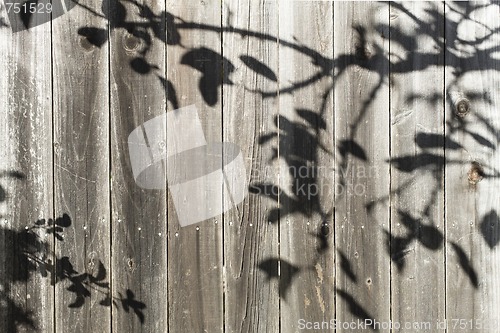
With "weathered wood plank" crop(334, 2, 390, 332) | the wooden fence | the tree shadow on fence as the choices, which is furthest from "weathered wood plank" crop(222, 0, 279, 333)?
the tree shadow on fence

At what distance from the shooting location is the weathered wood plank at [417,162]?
7.16 feet

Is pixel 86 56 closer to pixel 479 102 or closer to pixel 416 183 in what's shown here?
pixel 416 183

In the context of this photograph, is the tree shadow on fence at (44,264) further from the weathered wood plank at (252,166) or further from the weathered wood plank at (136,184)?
the weathered wood plank at (252,166)

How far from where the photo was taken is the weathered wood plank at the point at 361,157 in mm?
2178

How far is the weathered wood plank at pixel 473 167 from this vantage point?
2.18m

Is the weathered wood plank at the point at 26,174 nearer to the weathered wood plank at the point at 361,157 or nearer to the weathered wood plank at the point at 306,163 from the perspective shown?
the weathered wood plank at the point at 306,163

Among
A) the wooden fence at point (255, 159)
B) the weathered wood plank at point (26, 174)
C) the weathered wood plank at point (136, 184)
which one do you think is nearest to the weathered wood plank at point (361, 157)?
the wooden fence at point (255, 159)

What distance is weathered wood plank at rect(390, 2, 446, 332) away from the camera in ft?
7.16

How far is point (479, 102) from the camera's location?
219cm

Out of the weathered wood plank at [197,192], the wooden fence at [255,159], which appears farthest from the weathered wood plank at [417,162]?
the weathered wood plank at [197,192]

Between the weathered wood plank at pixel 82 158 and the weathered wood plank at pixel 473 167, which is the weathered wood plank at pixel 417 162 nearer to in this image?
the weathered wood plank at pixel 473 167

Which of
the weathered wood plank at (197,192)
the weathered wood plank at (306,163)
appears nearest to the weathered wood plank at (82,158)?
the weathered wood plank at (197,192)

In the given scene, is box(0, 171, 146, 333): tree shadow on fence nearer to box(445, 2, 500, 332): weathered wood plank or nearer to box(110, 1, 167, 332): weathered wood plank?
box(110, 1, 167, 332): weathered wood plank

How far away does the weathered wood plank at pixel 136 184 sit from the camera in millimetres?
2164
